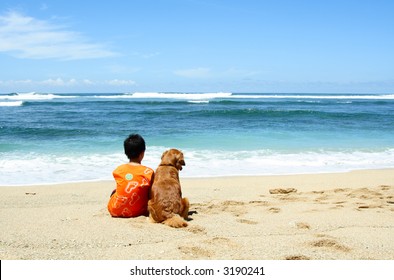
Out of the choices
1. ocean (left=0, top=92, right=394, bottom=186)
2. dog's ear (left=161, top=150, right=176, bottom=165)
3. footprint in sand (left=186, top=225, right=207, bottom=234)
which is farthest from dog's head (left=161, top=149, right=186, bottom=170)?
ocean (left=0, top=92, right=394, bottom=186)

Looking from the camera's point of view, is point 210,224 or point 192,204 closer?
point 210,224

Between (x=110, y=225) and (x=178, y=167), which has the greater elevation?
(x=178, y=167)

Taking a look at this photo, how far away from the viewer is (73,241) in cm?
367

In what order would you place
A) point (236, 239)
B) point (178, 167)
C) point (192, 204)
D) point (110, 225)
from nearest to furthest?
point (236, 239) → point (110, 225) → point (178, 167) → point (192, 204)

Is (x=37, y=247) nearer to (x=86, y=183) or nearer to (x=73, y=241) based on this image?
(x=73, y=241)

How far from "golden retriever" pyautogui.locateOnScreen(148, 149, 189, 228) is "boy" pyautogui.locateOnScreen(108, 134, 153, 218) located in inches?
5.4

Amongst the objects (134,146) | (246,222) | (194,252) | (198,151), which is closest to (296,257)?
(194,252)

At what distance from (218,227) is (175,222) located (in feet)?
1.55

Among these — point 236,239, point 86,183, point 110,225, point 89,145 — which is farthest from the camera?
point 89,145

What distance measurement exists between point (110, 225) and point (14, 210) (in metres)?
1.74

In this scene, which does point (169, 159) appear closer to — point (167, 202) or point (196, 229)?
Result: point (167, 202)

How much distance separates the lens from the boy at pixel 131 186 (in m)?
4.50

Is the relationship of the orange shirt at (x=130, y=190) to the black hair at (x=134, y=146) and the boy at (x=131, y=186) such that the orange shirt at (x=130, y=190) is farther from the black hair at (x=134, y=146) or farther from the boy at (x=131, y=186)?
the black hair at (x=134, y=146)
